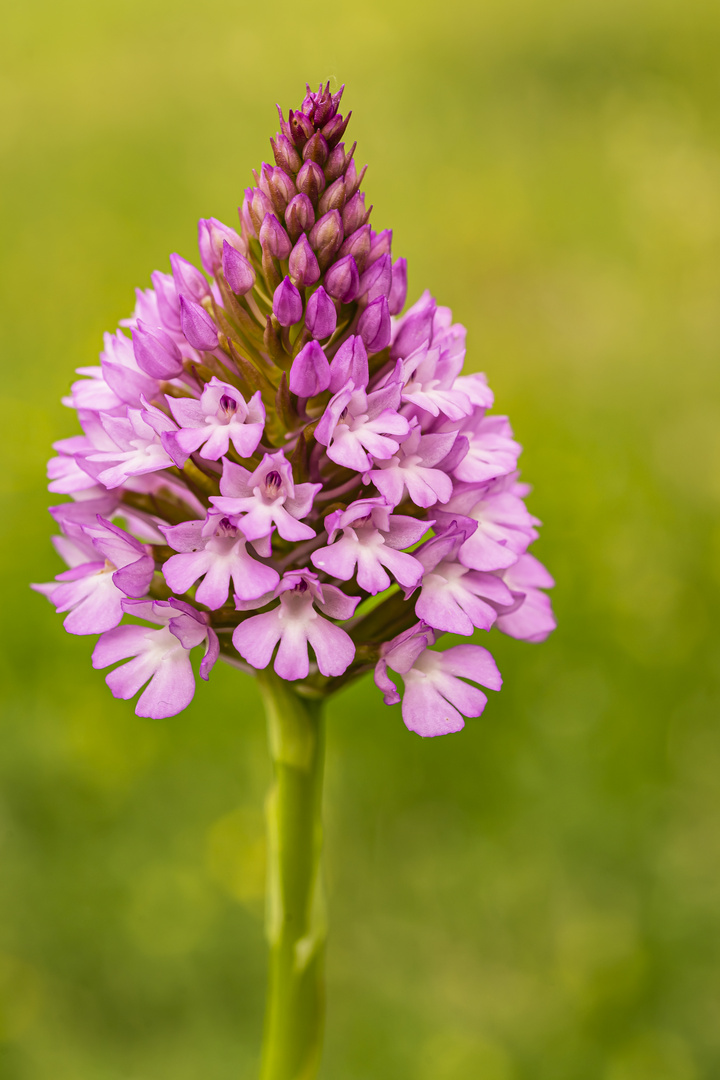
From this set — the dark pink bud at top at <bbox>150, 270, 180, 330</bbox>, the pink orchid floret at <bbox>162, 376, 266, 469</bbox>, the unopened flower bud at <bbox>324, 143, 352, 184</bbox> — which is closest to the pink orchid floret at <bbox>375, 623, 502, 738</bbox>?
the pink orchid floret at <bbox>162, 376, 266, 469</bbox>

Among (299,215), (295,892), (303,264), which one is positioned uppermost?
(299,215)

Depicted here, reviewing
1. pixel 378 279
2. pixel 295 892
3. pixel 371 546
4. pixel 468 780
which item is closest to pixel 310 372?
pixel 378 279

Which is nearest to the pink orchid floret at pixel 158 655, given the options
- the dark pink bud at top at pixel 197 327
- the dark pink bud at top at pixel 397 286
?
the dark pink bud at top at pixel 197 327

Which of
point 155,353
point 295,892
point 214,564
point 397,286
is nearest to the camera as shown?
point 214,564

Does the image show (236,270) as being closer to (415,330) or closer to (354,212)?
(354,212)

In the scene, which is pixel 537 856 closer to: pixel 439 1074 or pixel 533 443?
pixel 439 1074
